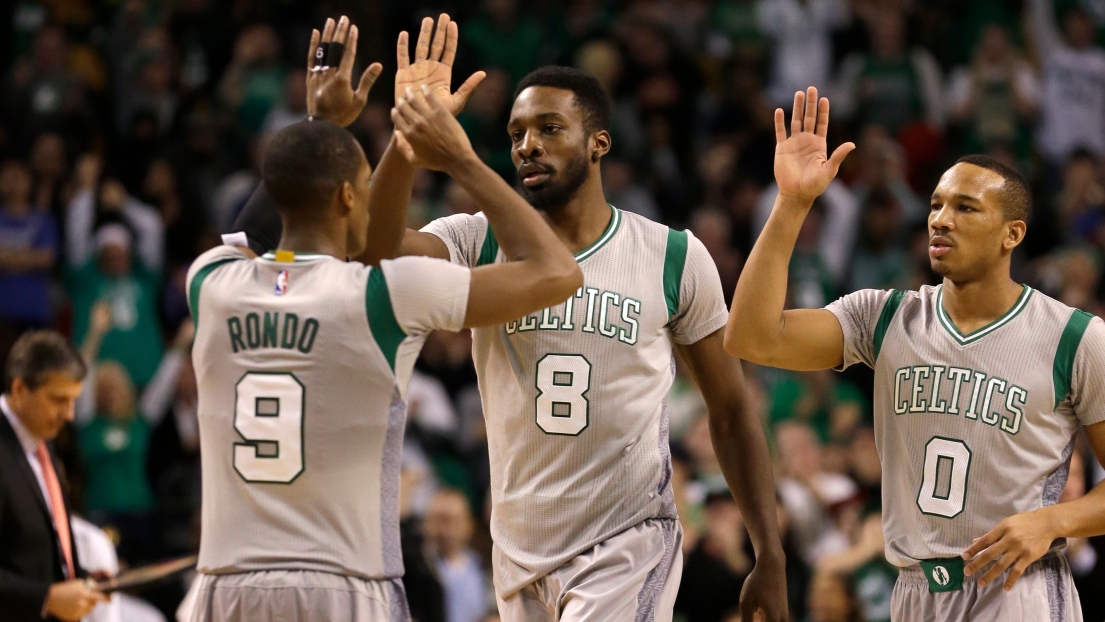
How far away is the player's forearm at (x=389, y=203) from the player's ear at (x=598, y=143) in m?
0.87

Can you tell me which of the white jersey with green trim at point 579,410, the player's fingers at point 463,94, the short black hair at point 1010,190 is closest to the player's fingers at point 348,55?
the player's fingers at point 463,94

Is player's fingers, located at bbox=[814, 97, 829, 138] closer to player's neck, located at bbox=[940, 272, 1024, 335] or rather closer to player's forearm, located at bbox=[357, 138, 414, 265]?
player's neck, located at bbox=[940, 272, 1024, 335]

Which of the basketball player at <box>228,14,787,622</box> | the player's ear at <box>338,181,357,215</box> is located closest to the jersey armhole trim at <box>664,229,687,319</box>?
the basketball player at <box>228,14,787,622</box>

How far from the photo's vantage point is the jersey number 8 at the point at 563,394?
17.3 ft

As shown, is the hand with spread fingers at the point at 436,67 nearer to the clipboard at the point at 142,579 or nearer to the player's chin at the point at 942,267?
the player's chin at the point at 942,267

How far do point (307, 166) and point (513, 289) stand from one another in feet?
2.40

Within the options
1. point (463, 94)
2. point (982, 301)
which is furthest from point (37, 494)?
point (982, 301)

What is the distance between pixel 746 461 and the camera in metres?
5.64

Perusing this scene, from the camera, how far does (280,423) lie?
4281mm

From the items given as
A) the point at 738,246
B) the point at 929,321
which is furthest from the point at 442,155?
the point at 738,246

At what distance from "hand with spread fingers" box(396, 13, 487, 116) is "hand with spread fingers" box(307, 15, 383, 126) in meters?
0.14

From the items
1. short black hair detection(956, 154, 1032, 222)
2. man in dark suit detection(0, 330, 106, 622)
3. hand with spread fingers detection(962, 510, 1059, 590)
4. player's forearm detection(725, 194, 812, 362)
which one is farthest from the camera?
man in dark suit detection(0, 330, 106, 622)

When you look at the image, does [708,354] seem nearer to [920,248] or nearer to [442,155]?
[442,155]

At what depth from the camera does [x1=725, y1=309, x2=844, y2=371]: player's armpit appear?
17.1ft
